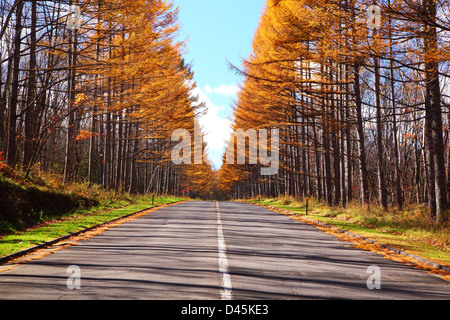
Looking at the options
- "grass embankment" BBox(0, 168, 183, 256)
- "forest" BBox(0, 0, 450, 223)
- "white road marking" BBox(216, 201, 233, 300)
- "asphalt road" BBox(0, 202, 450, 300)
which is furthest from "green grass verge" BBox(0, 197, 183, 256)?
"white road marking" BBox(216, 201, 233, 300)

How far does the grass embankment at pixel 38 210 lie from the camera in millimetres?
10316

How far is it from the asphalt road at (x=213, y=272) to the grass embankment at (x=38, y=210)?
4.77ft

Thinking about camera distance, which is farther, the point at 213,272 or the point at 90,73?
the point at 90,73

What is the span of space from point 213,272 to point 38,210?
377 inches

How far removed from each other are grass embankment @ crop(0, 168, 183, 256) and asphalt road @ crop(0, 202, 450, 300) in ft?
4.77

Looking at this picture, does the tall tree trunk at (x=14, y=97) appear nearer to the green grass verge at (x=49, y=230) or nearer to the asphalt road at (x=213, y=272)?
the green grass verge at (x=49, y=230)

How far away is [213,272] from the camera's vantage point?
6.71m

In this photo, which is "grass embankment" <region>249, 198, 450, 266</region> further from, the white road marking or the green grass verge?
the green grass verge

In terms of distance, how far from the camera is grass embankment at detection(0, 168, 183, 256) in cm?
1032

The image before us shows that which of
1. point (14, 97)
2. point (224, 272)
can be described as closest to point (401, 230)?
point (224, 272)

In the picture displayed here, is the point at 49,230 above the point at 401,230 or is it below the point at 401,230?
above

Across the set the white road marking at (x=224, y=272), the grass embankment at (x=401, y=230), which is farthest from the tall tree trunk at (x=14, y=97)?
the grass embankment at (x=401, y=230)

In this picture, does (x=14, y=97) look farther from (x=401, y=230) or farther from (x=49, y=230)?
(x=401, y=230)
